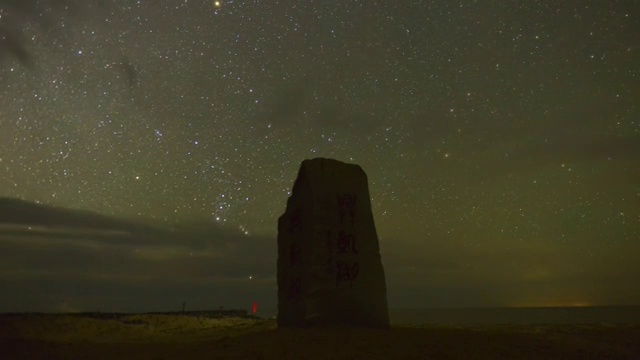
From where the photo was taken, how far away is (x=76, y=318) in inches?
766

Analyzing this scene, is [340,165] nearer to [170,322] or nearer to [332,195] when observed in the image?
[332,195]

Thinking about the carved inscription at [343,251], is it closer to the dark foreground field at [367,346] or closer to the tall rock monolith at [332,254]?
the tall rock monolith at [332,254]

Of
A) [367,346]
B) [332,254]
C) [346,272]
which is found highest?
[332,254]

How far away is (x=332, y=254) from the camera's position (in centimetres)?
1284

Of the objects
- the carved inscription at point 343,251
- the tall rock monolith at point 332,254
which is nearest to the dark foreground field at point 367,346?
the tall rock monolith at point 332,254

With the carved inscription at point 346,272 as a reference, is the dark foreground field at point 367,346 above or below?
below

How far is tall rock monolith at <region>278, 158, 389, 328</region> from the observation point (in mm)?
12531

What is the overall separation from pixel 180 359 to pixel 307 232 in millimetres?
5047

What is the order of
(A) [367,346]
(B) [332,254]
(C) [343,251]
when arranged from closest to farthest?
(A) [367,346], (B) [332,254], (C) [343,251]

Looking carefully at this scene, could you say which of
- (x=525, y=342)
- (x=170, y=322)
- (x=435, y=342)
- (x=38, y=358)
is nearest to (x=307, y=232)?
(x=435, y=342)

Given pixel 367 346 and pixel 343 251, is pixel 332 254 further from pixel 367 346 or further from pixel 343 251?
pixel 367 346

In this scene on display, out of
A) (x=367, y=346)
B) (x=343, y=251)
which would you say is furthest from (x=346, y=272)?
(x=367, y=346)

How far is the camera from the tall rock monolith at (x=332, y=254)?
12.5 meters

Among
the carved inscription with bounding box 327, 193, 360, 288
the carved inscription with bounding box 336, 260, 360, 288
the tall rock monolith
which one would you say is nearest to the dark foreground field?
the tall rock monolith
